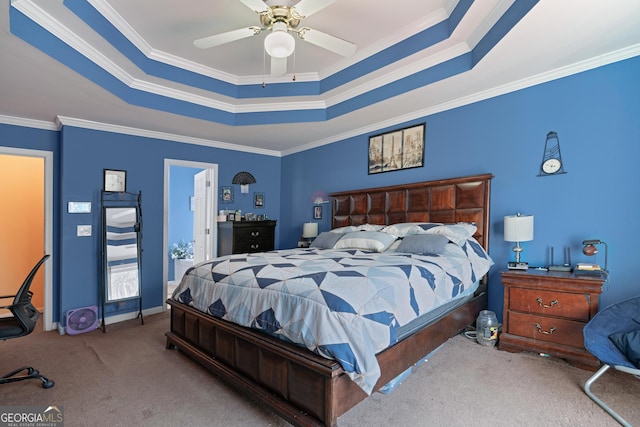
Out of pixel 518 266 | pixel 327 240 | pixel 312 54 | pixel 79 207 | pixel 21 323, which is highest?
pixel 312 54

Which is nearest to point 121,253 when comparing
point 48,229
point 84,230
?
point 84,230

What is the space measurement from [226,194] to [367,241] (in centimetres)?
279

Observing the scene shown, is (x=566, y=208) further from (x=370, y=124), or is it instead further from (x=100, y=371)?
(x=100, y=371)

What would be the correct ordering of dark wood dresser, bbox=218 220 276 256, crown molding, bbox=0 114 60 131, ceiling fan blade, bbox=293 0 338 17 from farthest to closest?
dark wood dresser, bbox=218 220 276 256
crown molding, bbox=0 114 60 131
ceiling fan blade, bbox=293 0 338 17

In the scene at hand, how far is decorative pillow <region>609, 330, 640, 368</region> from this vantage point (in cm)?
190

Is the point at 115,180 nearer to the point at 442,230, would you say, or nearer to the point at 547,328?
the point at 442,230

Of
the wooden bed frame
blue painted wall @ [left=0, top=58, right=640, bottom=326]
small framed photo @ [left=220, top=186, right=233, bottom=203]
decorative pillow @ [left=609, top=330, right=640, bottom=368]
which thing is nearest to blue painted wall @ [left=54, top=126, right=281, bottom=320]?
blue painted wall @ [left=0, top=58, right=640, bottom=326]

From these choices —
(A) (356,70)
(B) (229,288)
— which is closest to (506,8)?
(A) (356,70)

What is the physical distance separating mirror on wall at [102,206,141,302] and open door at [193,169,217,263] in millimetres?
1132

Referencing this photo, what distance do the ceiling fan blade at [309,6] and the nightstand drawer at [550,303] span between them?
2749mm

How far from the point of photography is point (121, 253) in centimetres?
409

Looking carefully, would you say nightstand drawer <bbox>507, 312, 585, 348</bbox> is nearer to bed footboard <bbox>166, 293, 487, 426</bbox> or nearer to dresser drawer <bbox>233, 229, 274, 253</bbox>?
bed footboard <bbox>166, 293, 487, 426</bbox>

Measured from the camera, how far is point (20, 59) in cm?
245

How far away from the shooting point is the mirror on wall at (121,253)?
400cm
